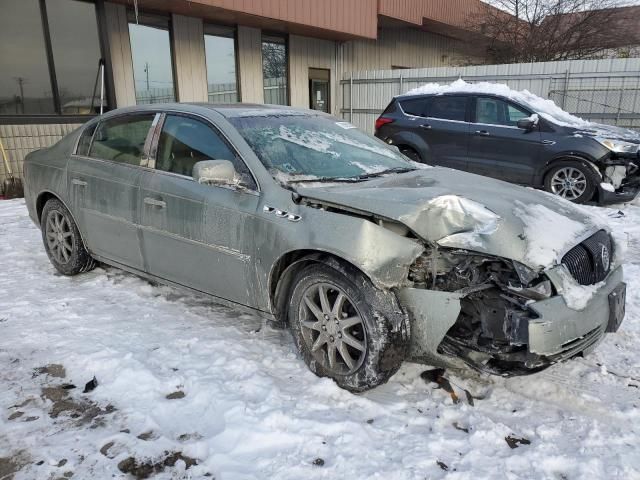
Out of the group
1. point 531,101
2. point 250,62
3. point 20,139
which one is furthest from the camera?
point 250,62

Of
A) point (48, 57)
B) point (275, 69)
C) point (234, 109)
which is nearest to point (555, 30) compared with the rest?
point (275, 69)

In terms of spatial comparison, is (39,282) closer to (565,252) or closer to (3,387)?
(3,387)

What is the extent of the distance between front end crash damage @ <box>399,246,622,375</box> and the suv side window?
602cm

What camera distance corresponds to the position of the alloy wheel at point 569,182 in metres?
7.35

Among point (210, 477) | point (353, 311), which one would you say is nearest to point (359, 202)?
point (353, 311)

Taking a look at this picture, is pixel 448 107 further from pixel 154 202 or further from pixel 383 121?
pixel 154 202

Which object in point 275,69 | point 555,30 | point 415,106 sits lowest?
point 415,106

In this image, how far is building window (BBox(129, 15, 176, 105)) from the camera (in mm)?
10617

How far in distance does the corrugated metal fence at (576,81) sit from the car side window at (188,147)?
8117 millimetres

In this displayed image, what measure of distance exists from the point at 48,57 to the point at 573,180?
9.11m

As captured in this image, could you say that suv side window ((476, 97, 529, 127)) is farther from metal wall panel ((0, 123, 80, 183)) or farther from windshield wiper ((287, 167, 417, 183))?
metal wall panel ((0, 123, 80, 183))

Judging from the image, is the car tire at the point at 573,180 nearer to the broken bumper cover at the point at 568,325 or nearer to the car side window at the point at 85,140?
the broken bumper cover at the point at 568,325

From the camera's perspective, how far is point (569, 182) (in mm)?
7465

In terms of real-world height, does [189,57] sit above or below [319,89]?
above
